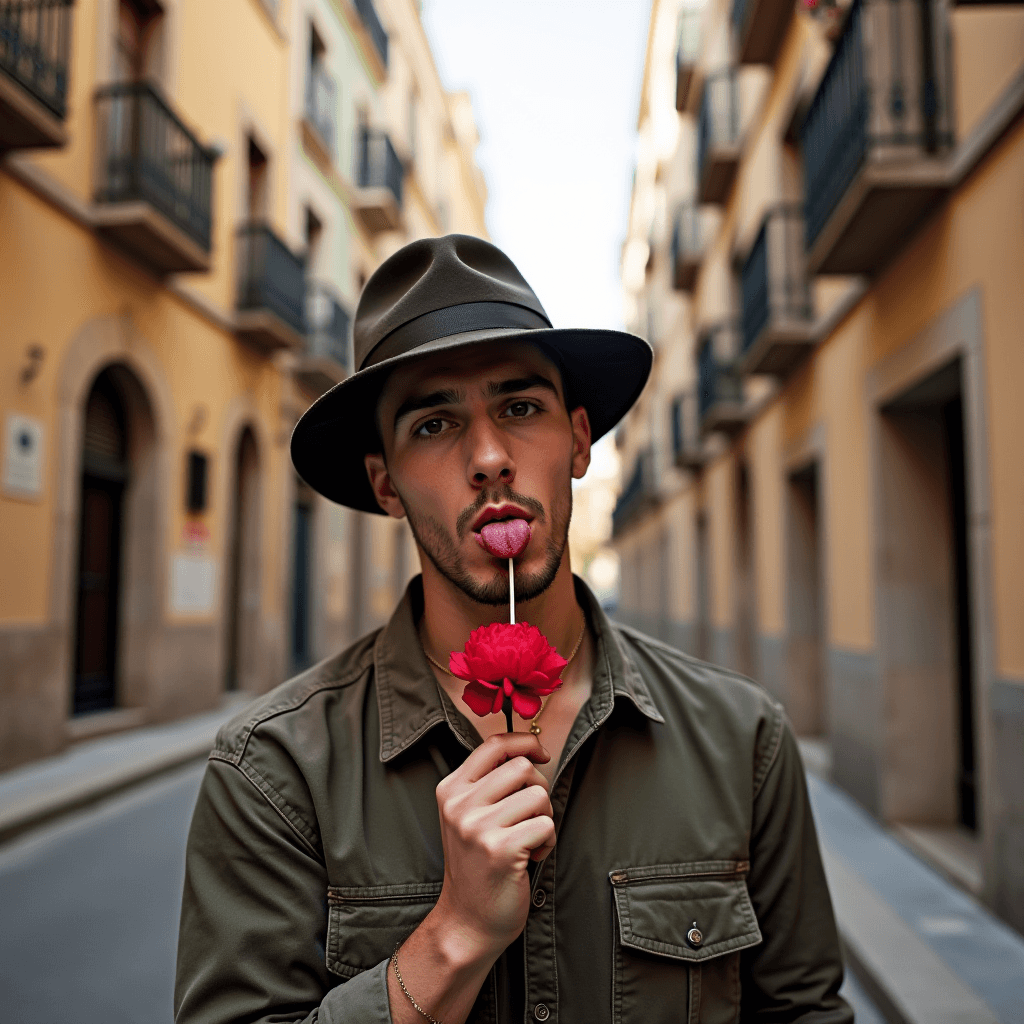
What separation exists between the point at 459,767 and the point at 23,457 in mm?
7889

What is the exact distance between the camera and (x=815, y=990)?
1.71 metres

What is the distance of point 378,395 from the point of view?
188 cm

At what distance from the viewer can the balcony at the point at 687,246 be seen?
56.0ft

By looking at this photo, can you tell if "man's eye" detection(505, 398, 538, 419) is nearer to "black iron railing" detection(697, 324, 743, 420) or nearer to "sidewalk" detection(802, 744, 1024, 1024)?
"sidewalk" detection(802, 744, 1024, 1024)

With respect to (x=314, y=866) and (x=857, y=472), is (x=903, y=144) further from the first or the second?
(x=314, y=866)

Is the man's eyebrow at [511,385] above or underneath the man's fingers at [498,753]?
above

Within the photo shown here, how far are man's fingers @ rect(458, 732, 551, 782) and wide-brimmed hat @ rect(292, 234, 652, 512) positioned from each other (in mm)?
665

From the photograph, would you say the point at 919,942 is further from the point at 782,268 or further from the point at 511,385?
the point at 782,268

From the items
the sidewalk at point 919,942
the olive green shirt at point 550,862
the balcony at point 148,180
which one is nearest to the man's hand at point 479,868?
the olive green shirt at point 550,862

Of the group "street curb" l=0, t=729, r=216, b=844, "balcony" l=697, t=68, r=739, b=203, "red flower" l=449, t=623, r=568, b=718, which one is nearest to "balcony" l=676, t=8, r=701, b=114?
"balcony" l=697, t=68, r=739, b=203

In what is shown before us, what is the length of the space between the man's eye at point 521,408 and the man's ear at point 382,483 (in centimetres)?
32

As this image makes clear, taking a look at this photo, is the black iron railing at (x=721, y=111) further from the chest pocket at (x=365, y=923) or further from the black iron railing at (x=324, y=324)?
the chest pocket at (x=365, y=923)

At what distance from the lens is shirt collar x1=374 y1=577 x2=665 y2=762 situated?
1742 mm

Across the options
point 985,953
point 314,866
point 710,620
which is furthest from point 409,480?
point 710,620
